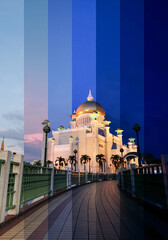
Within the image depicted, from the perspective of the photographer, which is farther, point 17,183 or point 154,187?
point 154,187

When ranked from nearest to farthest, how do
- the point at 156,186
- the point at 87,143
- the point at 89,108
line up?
the point at 156,186 < the point at 87,143 < the point at 89,108

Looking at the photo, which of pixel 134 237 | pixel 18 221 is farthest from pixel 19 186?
pixel 134 237

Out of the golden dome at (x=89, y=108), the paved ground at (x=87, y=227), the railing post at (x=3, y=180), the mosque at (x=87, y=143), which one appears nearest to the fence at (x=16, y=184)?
the railing post at (x=3, y=180)

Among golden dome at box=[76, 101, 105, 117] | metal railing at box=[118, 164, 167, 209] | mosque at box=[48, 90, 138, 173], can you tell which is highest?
golden dome at box=[76, 101, 105, 117]

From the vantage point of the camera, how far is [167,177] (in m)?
4.42

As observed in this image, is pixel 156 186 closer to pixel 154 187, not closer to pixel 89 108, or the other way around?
pixel 154 187

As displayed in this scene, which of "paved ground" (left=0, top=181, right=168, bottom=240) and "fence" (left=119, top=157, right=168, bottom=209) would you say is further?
"fence" (left=119, top=157, right=168, bottom=209)

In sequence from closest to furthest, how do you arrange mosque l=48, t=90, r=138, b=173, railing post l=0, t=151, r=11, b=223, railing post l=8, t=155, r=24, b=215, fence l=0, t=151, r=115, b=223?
railing post l=0, t=151, r=11, b=223 < fence l=0, t=151, r=115, b=223 < railing post l=8, t=155, r=24, b=215 < mosque l=48, t=90, r=138, b=173

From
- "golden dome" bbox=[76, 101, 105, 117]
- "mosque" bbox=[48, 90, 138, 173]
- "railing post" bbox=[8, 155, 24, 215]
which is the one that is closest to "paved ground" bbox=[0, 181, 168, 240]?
"railing post" bbox=[8, 155, 24, 215]

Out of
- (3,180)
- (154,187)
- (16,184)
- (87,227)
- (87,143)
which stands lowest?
(87,227)

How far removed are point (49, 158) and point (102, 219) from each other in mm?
62887

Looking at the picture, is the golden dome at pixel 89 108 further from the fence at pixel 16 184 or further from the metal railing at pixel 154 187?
the metal railing at pixel 154 187

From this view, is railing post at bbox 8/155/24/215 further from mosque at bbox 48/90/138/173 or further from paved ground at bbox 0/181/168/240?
mosque at bbox 48/90/138/173

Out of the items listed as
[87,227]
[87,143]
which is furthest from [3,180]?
→ [87,143]
